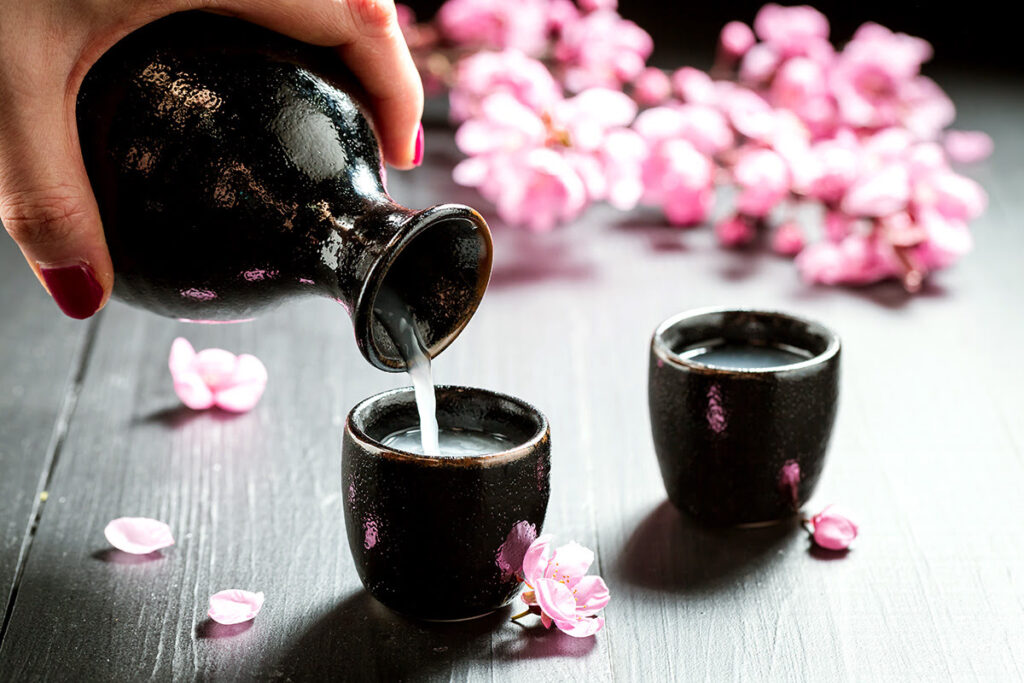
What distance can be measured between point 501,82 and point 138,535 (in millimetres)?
1003

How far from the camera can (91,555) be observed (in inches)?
42.3

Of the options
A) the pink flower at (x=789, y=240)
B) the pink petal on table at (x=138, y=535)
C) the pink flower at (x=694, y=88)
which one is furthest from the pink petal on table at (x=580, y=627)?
the pink flower at (x=694, y=88)

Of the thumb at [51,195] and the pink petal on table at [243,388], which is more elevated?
the thumb at [51,195]

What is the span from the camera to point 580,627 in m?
0.96

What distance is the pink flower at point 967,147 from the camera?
2.13 meters

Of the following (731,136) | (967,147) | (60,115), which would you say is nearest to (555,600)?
(60,115)

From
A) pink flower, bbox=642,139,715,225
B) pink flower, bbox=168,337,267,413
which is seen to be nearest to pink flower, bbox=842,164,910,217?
pink flower, bbox=642,139,715,225

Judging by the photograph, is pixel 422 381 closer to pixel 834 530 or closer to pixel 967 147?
pixel 834 530

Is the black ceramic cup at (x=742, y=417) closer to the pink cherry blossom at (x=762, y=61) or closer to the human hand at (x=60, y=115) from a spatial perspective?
the human hand at (x=60, y=115)

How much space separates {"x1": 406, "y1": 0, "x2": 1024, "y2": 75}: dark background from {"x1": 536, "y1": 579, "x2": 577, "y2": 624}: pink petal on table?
171 cm

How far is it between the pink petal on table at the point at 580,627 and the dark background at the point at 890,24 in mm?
1720

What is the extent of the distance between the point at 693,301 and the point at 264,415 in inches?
22.2

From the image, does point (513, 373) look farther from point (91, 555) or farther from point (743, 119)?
point (743, 119)

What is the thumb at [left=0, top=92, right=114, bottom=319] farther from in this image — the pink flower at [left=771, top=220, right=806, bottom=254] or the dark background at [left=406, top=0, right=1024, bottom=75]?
the dark background at [left=406, top=0, right=1024, bottom=75]
